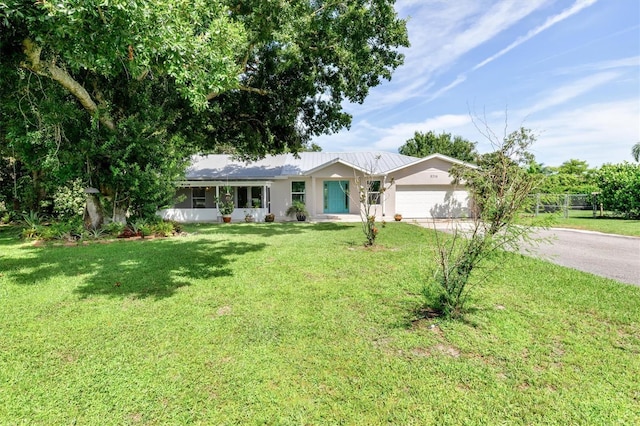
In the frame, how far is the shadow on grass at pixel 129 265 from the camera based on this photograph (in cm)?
597

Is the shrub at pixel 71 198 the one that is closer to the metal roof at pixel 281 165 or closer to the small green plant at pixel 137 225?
the small green plant at pixel 137 225

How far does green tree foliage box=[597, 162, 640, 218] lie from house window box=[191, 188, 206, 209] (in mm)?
25534

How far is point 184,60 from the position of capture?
16.7 ft

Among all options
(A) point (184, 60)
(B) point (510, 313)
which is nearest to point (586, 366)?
(B) point (510, 313)

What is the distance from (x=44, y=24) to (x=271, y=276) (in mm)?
5535

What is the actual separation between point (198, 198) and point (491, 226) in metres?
19.9

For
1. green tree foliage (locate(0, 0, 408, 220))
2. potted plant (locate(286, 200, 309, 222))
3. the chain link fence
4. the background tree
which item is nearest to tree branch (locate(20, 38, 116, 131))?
green tree foliage (locate(0, 0, 408, 220))

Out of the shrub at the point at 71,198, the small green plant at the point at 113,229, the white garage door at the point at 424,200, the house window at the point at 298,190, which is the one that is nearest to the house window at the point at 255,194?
the house window at the point at 298,190

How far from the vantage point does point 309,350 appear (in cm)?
365

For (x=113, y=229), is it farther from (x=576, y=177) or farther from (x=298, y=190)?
(x=576, y=177)

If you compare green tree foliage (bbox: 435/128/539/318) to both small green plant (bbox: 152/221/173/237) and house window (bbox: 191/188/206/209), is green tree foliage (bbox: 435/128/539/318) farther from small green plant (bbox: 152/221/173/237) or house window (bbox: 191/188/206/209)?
house window (bbox: 191/188/206/209)

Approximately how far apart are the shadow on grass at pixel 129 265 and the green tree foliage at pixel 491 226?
457 cm

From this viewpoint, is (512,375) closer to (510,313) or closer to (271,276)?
(510,313)

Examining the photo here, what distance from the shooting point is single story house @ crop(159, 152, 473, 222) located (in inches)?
768
